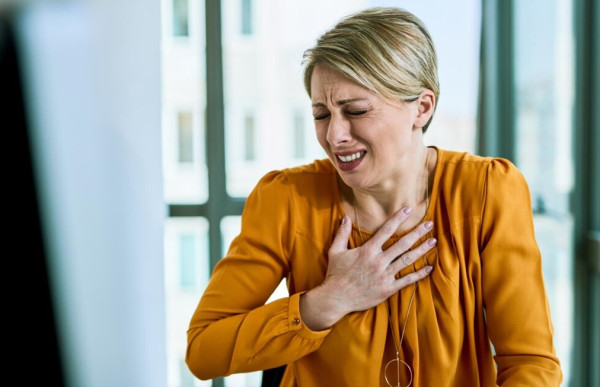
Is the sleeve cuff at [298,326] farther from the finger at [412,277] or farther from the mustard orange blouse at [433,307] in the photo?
the finger at [412,277]

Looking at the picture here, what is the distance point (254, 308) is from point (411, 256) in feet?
1.28

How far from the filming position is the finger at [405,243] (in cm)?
121

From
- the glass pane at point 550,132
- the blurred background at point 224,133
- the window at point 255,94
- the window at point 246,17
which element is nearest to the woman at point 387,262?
the blurred background at point 224,133

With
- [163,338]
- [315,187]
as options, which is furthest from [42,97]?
[163,338]

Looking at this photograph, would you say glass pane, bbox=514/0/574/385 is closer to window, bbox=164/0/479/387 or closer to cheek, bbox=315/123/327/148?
window, bbox=164/0/479/387

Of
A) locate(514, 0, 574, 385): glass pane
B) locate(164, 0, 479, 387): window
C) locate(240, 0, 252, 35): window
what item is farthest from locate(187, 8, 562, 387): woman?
locate(240, 0, 252, 35): window

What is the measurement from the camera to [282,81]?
300 centimetres

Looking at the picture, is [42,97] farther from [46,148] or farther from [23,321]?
[23,321]

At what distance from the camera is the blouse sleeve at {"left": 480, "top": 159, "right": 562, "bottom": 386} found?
1.16 metres

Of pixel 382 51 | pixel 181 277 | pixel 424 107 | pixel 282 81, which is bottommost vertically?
pixel 181 277

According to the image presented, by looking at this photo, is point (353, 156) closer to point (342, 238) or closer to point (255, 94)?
point (342, 238)

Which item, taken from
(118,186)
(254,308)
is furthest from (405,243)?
(118,186)

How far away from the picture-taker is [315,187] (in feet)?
4.46

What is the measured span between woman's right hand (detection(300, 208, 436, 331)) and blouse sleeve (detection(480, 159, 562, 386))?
0.13 meters
